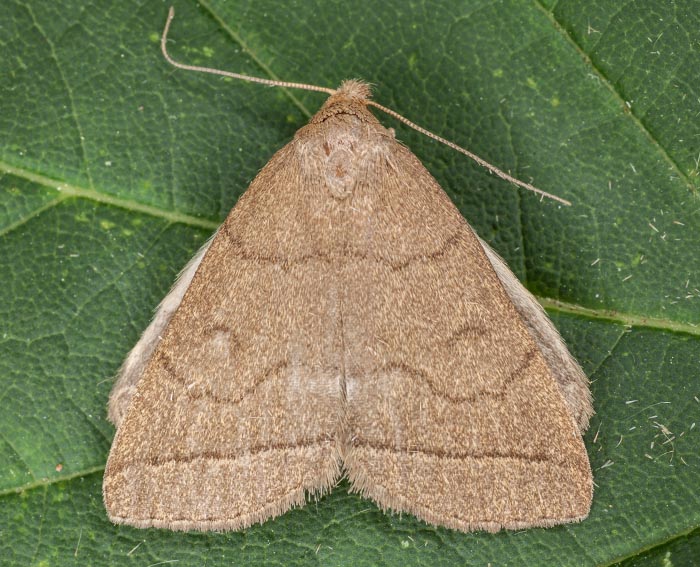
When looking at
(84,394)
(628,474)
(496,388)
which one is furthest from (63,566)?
(628,474)

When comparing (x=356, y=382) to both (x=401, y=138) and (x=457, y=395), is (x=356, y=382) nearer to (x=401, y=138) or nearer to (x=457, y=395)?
(x=457, y=395)

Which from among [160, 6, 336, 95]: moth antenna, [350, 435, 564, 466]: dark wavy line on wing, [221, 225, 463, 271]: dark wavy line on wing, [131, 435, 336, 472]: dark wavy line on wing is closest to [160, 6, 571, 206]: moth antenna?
[160, 6, 336, 95]: moth antenna

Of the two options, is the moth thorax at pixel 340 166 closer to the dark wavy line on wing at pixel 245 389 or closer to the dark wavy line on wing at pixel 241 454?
the dark wavy line on wing at pixel 245 389

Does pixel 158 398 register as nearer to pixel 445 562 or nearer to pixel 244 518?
pixel 244 518

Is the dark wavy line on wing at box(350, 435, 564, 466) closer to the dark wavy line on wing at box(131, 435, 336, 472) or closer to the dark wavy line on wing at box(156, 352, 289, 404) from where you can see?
the dark wavy line on wing at box(131, 435, 336, 472)

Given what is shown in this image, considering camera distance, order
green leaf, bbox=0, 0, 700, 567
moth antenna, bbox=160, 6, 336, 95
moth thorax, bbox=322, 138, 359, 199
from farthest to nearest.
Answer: moth antenna, bbox=160, 6, 336, 95 → green leaf, bbox=0, 0, 700, 567 → moth thorax, bbox=322, 138, 359, 199

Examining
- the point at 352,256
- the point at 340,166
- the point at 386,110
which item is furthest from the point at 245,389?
the point at 386,110
